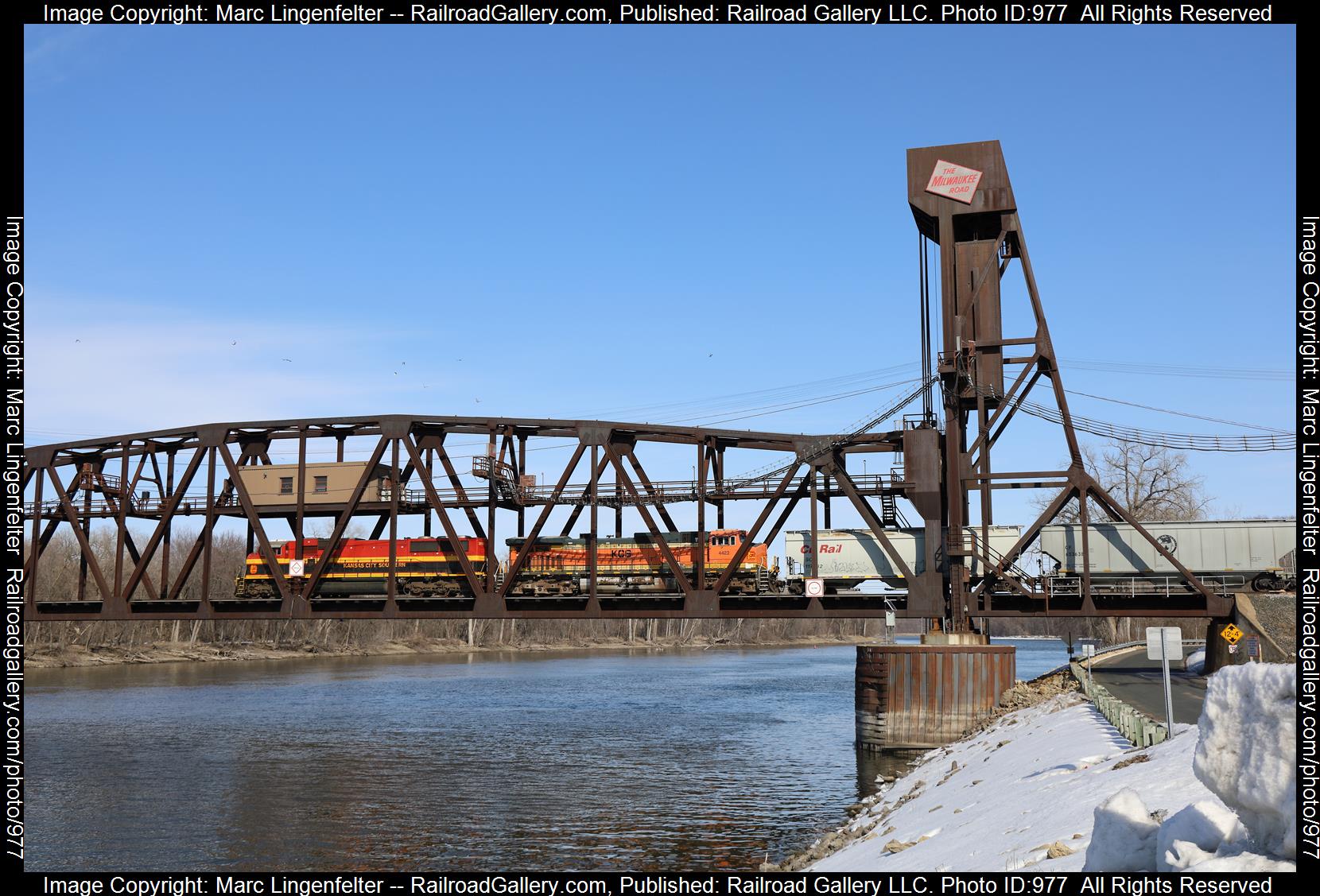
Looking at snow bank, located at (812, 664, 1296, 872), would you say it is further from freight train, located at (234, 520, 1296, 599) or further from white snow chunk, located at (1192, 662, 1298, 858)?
freight train, located at (234, 520, 1296, 599)

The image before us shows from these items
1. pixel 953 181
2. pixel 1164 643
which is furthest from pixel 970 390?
pixel 1164 643

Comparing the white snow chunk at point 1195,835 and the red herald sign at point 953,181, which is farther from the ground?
the red herald sign at point 953,181

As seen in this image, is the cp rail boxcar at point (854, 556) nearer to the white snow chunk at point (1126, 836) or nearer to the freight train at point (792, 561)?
the freight train at point (792, 561)

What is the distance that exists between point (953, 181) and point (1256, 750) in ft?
129

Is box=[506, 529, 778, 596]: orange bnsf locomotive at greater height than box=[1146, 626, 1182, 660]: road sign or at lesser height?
greater

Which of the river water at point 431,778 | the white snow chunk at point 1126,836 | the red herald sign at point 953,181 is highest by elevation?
the red herald sign at point 953,181

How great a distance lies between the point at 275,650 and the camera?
131 meters

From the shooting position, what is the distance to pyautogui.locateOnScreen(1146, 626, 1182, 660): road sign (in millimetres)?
25122

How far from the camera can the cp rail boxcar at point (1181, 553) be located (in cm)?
4616

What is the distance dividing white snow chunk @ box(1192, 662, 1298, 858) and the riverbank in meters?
111

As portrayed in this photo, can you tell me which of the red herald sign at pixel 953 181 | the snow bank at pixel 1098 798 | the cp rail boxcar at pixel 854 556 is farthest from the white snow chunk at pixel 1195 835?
the red herald sign at pixel 953 181

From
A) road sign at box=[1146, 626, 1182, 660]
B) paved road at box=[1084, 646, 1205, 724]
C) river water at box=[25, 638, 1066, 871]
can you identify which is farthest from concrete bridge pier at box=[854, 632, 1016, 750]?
road sign at box=[1146, 626, 1182, 660]

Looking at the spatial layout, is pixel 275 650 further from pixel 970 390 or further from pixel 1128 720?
pixel 1128 720

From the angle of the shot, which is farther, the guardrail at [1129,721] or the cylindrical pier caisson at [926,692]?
the cylindrical pier caisson at [926,692]
